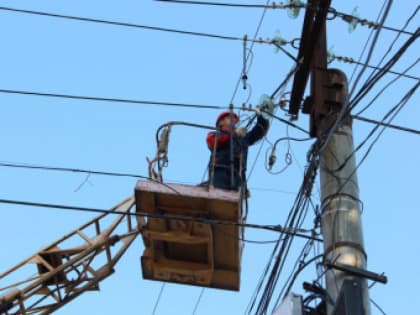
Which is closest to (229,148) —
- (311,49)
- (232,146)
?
(232,146)

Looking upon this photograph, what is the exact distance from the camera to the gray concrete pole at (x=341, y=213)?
616cm

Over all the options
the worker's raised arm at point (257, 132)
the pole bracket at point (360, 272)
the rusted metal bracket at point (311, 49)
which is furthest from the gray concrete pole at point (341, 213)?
the worker's raised arm at point (257, 132)

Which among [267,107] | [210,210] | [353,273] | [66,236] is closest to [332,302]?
[353,273]

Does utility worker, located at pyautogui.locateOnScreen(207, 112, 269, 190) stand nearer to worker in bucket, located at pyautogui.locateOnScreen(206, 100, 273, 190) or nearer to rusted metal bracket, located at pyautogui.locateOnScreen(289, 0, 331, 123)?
worker in bucket, located at pyautogui.locateOnScreen(206, 100, 273, 190)

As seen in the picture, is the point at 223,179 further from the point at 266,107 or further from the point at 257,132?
the point at 266,107

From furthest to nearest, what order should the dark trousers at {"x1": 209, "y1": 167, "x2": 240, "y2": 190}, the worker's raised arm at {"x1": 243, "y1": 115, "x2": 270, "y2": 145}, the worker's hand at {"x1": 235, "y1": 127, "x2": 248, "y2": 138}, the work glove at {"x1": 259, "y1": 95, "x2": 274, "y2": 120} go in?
the worker's hand at {"x1": 235, "y1": 127, "x2": 248, "y2": 138}, the worker's raised arm at {"x1": 243, "y1": 115, "x2": 270, "y2": 145}, the dark trousers at {"x1": 209, "y1": 167, "x2": 240, "y2": 190}, the work glove at {"x1": 259, "y1": 95, "x2": 274, "y2": 120}

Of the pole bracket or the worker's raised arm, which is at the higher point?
the worker's raised arm

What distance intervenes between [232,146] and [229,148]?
0.43ft

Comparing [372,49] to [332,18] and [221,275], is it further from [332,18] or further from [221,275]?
[221,275]

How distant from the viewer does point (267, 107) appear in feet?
28.7

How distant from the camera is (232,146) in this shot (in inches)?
356

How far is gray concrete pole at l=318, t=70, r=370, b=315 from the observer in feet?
20.2

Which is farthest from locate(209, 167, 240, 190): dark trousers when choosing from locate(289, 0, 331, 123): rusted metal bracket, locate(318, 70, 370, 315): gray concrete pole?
locate(318, 70, 370, 315): gray concrete pole

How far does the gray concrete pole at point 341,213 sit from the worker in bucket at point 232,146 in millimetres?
1588
